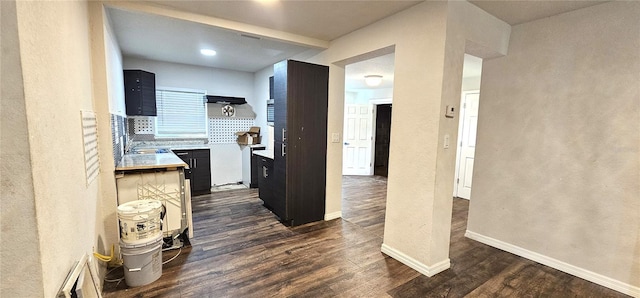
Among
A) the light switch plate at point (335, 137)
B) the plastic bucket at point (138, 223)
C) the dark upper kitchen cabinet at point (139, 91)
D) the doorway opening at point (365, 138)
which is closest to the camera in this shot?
the plastic bucket at point (138, 223)

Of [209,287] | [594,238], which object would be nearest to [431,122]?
[594,238]

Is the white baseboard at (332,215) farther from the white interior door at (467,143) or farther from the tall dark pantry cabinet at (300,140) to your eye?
the white interior door at (467,143)

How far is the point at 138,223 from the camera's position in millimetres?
2100

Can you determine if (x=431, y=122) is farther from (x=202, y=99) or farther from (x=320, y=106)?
(x=202, y=99)

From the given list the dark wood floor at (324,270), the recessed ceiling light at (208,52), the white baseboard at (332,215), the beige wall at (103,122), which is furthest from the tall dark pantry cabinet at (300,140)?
the beige wall at (103,122)

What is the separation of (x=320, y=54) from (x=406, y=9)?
4.77 feet

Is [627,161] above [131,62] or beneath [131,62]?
beneath

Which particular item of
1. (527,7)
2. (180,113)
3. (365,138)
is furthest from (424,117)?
(365,138)

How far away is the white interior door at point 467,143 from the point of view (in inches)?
185

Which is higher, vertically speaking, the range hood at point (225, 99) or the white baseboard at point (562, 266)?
the range hood at point (225, 99)

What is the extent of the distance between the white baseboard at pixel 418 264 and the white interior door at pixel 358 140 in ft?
14.5

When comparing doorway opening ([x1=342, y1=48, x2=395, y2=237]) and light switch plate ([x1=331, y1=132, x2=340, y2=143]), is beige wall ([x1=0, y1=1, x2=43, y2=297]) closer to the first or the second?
light switch plate ([x1=331, y1=132, x2=340, y2=143])

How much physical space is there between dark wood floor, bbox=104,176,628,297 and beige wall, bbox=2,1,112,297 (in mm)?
938

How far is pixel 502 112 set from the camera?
9.38ft
